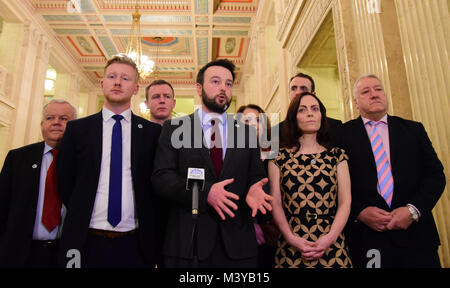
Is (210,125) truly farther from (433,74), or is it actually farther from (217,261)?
(433,74)

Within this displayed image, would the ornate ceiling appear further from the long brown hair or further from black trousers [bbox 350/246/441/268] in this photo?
black trousers [bbox 350/246/441/268]

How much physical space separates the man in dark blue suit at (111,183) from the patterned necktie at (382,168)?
138 centimetres

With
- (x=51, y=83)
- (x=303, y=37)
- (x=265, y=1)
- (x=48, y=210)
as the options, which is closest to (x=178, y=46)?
(x=265, y=1)

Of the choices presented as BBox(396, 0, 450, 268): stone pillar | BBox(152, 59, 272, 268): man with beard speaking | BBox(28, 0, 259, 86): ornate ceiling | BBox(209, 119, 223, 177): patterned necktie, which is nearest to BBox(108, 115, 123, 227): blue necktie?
BBox(152, 59, 272, 268): man with beard speaking

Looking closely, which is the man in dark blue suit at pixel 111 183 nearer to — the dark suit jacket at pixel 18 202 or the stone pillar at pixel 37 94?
the dark suit jacket at pixel 18 202

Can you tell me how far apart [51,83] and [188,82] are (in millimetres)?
5830

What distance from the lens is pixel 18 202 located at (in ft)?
5.98

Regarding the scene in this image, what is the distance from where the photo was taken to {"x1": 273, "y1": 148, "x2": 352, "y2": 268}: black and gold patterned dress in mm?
1535

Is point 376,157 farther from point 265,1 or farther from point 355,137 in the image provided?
point 265,1

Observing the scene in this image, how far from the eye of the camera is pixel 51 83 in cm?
1178

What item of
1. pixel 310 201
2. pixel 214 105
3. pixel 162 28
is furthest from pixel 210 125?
pixel 162 28

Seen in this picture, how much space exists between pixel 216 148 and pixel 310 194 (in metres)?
0.59

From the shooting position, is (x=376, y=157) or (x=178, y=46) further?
(x=178, y=46)
